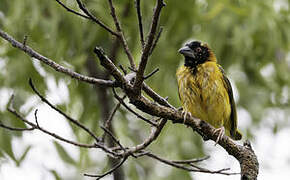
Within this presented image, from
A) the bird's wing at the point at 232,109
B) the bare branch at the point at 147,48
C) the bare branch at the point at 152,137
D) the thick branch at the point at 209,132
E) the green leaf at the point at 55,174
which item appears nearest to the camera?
the bare branch at the point at 147,48

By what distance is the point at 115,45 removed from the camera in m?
5.16

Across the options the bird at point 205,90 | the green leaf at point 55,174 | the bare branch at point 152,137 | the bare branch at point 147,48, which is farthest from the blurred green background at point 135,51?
the bare branch at point 147,48

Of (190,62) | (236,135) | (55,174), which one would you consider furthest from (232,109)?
(55,174)

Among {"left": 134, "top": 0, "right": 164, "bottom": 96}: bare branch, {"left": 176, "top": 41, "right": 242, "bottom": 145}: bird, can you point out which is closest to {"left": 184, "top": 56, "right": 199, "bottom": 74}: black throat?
{"left": 176, "top": 41, "right": 242, "bottom": 145}: bird

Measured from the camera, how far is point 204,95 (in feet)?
13.9

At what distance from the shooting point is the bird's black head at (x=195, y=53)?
4465 mm

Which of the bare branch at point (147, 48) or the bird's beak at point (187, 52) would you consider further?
the bird's beak at point (187, 52)

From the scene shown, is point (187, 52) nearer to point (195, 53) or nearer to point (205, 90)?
point (195, 53)

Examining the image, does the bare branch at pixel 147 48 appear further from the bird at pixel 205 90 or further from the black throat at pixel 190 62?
the black throat at pixel 190 62

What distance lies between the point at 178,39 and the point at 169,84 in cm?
54

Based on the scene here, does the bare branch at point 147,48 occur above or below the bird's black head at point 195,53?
below

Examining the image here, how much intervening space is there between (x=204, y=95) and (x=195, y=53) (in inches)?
20.7

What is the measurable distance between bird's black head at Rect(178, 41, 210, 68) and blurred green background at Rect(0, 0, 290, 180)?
0.58 ft

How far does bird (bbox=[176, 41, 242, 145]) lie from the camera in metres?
4.23
